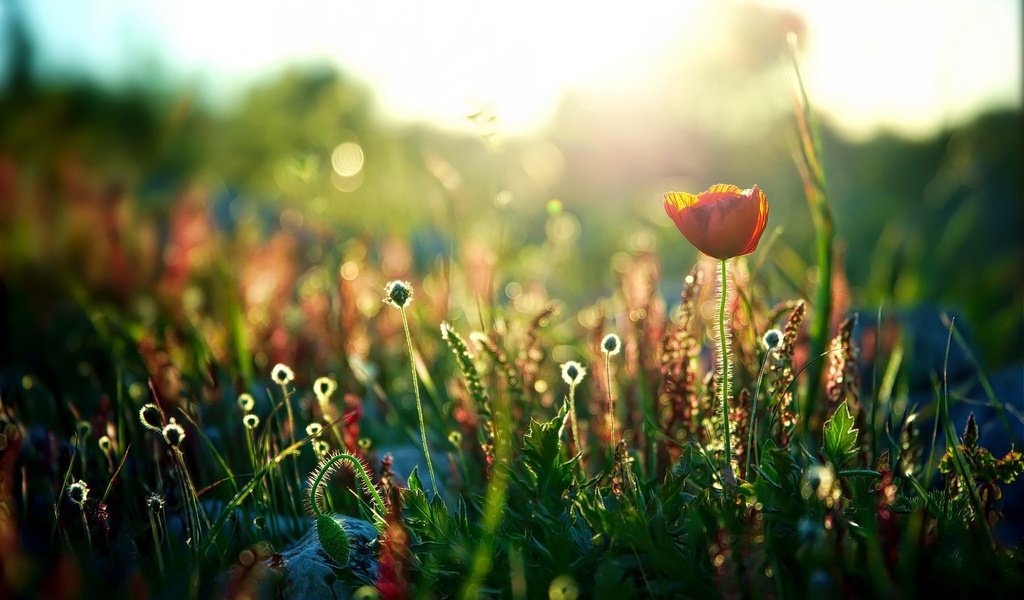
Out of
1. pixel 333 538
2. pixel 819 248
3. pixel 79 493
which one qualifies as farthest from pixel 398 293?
pixel 819 248

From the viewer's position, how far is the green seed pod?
1.43 metres

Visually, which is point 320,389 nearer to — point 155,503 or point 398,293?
point 155,503

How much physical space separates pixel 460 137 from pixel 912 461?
1054cm

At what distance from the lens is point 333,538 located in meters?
1.43

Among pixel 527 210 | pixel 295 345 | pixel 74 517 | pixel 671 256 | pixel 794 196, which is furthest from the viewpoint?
pixel 794 196

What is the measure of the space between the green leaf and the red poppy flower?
38cm

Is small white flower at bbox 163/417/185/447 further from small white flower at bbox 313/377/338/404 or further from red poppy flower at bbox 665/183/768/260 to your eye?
red poppy flower at bbox 665/183/768/260

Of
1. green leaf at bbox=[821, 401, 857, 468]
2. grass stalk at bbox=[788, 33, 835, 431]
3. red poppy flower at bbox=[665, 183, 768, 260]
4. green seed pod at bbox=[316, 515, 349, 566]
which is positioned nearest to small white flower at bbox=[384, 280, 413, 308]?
green seed pod at bbox=[316, 515, 349, 566]

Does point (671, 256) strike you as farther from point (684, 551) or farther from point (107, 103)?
point (107, 103)

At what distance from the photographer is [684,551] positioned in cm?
145

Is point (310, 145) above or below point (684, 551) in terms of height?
above

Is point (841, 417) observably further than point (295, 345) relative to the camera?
No

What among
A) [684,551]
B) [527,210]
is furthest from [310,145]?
[527,210]

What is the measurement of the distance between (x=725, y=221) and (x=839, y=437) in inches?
19.6
